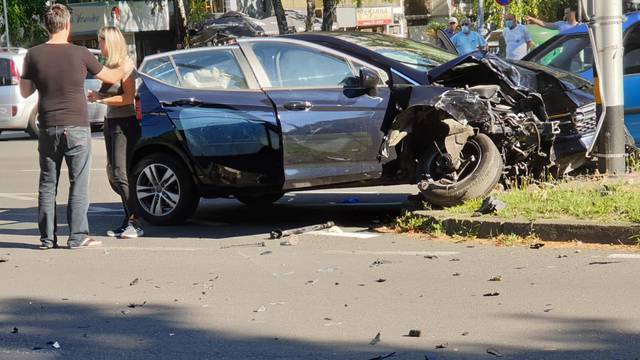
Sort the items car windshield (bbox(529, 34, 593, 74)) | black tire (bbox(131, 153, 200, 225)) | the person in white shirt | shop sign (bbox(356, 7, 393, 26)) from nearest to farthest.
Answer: black tire (bbox(131, 153, 200, 225)) → car windshield (bbox(529, 34, 593, 74)) → the person in white shirt → shop sign (bbox(356, 7, 393, 26))

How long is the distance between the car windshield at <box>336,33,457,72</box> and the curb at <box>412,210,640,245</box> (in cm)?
151

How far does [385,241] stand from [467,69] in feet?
5.72

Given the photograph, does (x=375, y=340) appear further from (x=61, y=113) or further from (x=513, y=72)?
(x=513, y=72)

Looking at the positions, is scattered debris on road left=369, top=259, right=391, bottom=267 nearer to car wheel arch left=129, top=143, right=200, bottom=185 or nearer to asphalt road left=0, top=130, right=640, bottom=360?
asphalt road left=0, top=130, right=640, bottom=360

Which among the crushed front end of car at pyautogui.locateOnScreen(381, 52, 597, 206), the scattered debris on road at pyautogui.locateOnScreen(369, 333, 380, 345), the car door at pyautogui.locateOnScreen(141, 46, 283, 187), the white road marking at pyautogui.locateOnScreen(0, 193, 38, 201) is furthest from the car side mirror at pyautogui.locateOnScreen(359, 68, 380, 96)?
the white road marking at pyautogui.locateOnScreen(0, 193, 38, 201)

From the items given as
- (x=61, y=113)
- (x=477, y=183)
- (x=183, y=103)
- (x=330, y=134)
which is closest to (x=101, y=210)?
(x=183, y=103)

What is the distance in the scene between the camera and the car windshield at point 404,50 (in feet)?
30.5

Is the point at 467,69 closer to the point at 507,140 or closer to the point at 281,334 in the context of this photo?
the point at 507,140

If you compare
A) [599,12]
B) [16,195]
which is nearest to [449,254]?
[599,12]

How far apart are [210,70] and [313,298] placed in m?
3.58

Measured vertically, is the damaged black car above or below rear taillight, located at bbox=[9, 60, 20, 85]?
below

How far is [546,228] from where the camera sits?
7.85 meters

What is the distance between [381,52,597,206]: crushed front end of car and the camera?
869 cm

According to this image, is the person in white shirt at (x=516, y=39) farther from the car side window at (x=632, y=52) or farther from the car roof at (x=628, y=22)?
the car side window at (x=632, y=52)
